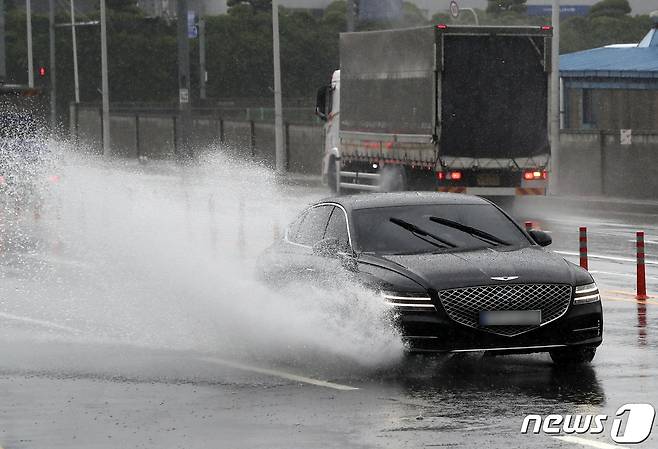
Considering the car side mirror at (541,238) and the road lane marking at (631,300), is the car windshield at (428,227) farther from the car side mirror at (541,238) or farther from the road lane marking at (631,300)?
the road lane marking at (631,300)

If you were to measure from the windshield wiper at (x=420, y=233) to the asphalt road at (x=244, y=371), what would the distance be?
0.90m

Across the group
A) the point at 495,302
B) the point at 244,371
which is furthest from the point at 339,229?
the point at 495,302

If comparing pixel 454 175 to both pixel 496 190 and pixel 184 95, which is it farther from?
pixel 184 95

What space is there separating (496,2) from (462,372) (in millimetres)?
101137

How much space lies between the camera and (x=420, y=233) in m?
14.0

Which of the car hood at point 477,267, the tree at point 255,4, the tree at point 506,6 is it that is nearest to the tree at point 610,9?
the tree at point 506,6

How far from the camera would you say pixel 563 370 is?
1306cm

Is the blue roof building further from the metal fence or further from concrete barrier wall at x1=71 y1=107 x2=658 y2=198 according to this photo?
the metal fence

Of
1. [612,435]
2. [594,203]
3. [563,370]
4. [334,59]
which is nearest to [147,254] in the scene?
[563,370]

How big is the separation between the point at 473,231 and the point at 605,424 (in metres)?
3.78

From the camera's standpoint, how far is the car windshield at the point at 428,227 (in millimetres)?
13812

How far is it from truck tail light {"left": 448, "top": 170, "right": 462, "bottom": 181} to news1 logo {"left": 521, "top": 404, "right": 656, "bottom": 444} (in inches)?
Answer: 869

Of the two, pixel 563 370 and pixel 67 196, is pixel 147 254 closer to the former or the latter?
pixel 563 370

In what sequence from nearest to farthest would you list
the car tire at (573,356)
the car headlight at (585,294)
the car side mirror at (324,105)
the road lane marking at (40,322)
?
the car headlight at (585,294), the car tire at (573,356), the road lane marking at (40,322), the car side mirror at (324,105)
